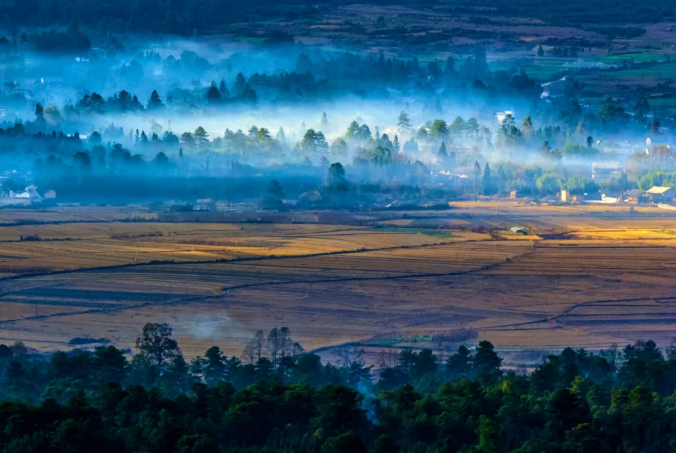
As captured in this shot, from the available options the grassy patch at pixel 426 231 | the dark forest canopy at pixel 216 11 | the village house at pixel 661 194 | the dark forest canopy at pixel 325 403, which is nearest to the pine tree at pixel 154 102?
the dark forest canopy at pixel 216 11

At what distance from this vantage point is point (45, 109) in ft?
205

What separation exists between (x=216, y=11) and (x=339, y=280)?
146 ft

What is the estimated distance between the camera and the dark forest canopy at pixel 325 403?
21.1 m

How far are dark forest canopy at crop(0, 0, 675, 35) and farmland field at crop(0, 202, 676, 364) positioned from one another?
30192 millimetres

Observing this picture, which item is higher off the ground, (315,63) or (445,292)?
(315,63)

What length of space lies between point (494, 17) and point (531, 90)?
1117 cm

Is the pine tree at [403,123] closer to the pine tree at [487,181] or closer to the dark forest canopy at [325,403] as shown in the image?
the pine tree at [487,181]

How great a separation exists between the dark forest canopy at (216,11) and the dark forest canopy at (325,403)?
49.7 meters

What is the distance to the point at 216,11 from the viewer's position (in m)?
78.1

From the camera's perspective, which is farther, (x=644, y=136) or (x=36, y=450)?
(x=644, y=136)

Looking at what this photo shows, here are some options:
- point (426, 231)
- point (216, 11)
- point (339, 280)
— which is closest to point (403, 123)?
point (216, 11)

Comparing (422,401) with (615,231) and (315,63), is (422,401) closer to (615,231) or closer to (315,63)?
(615,231)

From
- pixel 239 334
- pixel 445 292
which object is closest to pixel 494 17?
pixel 445 292

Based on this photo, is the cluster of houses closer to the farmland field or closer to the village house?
the village house
